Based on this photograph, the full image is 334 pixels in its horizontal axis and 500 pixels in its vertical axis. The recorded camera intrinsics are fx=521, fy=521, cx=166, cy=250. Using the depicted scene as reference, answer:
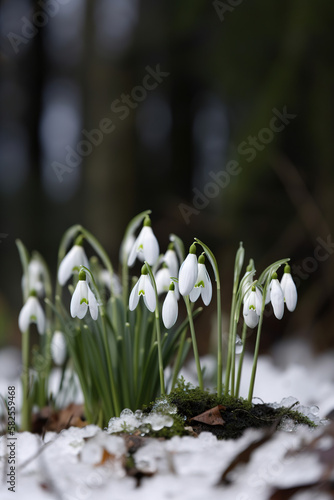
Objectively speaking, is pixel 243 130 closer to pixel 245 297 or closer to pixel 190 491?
pixel 245 297

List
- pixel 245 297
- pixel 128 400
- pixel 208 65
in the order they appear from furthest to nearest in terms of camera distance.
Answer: pixel 208 65
pixel 128 400
pixel 245 297

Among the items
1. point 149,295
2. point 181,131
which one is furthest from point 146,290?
point 181,131

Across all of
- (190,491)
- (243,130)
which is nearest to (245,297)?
(190,491)

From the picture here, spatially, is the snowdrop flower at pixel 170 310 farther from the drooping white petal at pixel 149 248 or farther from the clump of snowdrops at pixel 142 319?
the drooping white petal at pixel 149 248

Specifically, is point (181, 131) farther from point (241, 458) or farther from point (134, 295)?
point (241, 458)

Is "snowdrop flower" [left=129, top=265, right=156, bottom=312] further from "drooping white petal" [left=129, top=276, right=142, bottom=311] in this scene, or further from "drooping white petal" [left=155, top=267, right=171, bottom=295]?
"drooping white petal" [left=155, top=267, right=171, bottom=295]
